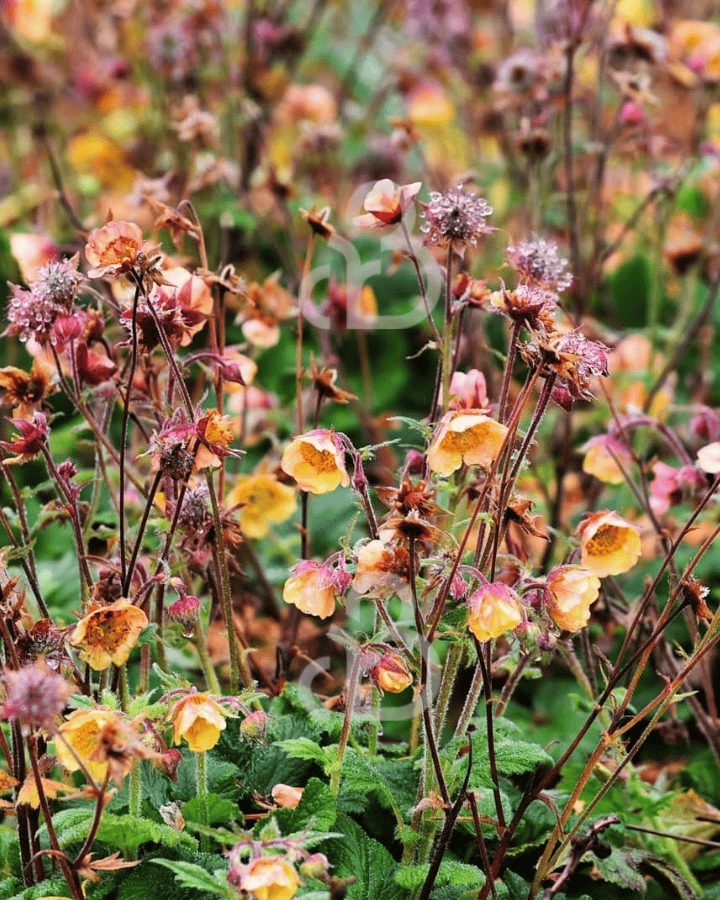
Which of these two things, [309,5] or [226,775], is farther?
A: [309,5]

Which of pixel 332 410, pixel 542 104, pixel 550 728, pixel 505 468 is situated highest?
pixel 542 104

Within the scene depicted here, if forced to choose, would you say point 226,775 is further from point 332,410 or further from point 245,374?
point 332,410

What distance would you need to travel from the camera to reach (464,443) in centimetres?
80

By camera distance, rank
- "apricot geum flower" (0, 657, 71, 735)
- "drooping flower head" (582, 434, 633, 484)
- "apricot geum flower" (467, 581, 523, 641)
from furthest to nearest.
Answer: "drooping flower head" (582, 434, 633, 484) → "apricot geum flower" (467, 581, 523, 641) → "apricot geum flower" (0, 657, 71, 735)

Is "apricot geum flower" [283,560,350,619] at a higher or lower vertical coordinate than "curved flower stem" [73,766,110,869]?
higher

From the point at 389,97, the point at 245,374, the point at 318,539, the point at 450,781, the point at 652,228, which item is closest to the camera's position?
the point at 450,781

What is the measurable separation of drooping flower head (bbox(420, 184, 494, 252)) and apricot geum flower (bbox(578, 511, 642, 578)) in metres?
0.25

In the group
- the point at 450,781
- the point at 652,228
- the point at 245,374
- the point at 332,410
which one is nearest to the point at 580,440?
the point at 332,410

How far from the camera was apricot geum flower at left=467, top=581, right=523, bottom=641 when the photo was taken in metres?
0.74

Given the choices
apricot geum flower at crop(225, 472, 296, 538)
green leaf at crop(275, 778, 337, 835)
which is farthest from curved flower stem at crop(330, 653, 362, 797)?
apricot geum flower at crop(225, 472, 296, 538)

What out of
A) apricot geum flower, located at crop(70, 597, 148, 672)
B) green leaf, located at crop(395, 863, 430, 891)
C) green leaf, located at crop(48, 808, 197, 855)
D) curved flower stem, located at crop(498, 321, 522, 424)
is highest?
curved flower stem, located at crop(498, 321, 522, 424)

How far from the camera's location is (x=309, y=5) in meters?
3.39

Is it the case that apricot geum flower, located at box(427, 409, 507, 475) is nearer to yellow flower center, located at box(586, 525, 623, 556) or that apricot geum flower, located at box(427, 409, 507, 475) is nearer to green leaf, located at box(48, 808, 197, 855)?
yellow flower center, located at box(586, 525, 623, 556)

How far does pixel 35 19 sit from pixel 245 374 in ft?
4.99
